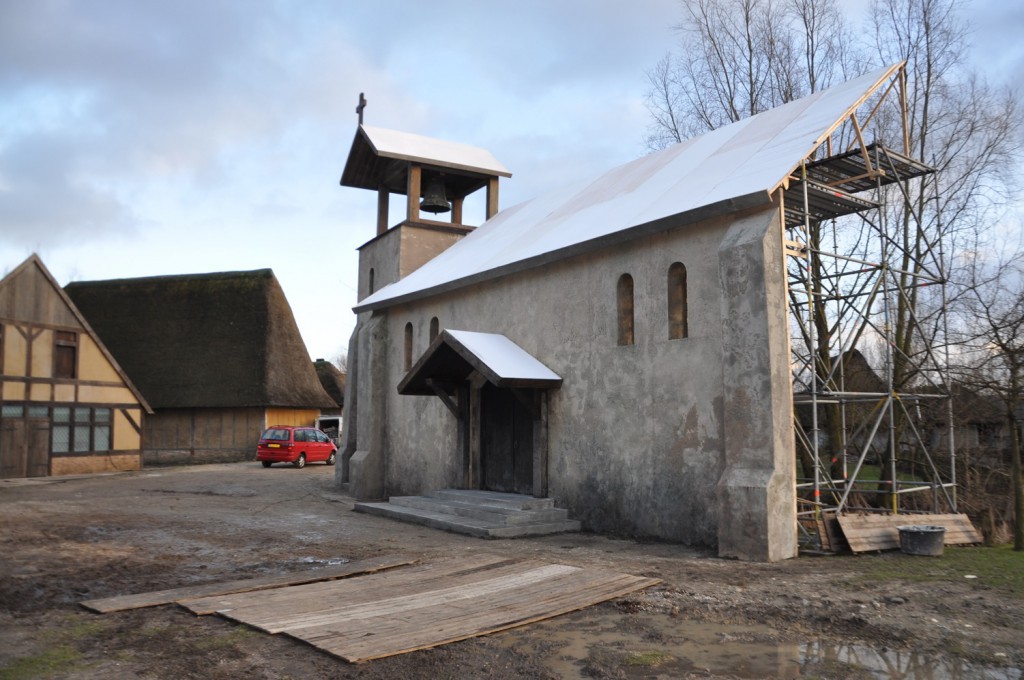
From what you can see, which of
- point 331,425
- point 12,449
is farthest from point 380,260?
point 331,425

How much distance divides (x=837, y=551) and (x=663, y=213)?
5393mm

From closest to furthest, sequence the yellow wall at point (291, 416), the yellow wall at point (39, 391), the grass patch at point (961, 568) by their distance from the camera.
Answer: the grass patch at point (961, 568)
the yellow wall at point (39, 391)
the yellow wall at point (291, 416)

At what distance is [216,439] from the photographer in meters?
34.4

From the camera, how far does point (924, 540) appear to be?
1051 cm

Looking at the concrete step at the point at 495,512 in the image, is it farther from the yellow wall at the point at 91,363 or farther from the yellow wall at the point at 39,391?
the yellow wall at the point at 91,363

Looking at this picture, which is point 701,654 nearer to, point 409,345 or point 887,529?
point 887,529

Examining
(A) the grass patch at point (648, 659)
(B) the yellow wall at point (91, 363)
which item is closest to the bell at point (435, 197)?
(B) the yellow wall at point (91, 363)

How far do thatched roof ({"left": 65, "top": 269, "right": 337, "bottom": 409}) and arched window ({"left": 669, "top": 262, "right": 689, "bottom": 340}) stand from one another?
83.4 feet

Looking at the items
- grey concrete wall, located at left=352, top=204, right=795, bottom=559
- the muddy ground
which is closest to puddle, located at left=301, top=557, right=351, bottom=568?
the muddy ground

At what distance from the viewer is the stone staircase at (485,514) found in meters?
13.0

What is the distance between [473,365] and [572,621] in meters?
6.96

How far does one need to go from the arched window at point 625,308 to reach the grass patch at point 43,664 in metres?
8.81

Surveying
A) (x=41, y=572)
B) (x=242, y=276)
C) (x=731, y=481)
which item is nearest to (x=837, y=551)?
(x=731, y=481)

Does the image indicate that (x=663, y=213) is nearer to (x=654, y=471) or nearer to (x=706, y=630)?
(x=654, y=471)
